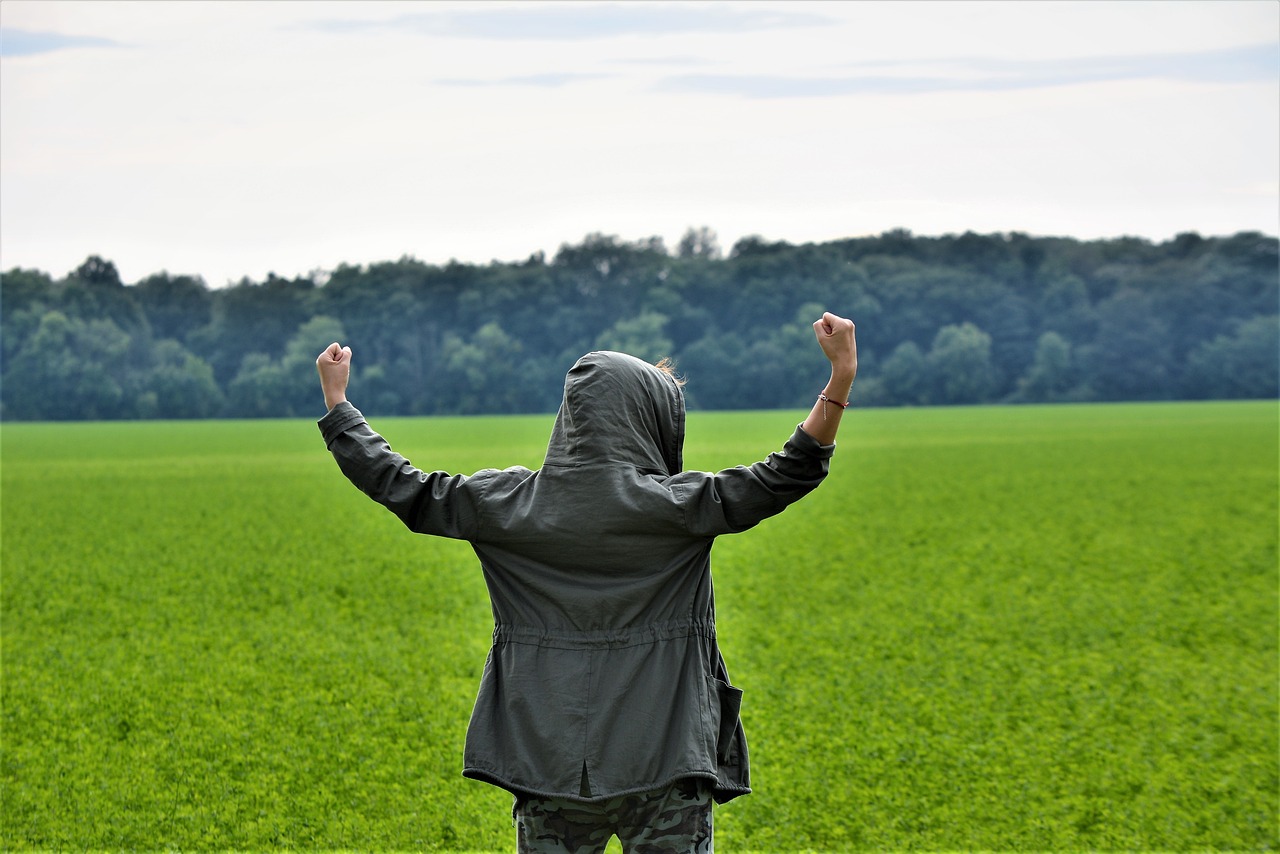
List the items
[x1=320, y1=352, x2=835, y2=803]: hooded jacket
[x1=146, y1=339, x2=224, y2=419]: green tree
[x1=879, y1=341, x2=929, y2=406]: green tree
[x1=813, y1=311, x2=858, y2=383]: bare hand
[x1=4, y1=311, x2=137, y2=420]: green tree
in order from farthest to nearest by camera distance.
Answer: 1. [x1=879, y1=341, x2=929, y2=406]: green tree
2. [x1=4, y1=311, x2=137, y2=420]: green tree
3. [x1=146, y1=339, x2=224, y2=419]: green tree
4. [x1=320, y1=352, x2=835, y2=803]: hooded jacket
5. [x1=813, y1=311, x2=858, y2=383]: bare hand

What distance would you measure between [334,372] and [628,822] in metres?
1.32

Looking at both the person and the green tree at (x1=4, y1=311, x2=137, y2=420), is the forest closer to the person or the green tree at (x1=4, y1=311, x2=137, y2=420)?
the green tree at (x1=4, y1=311, x2=137, y2=420)

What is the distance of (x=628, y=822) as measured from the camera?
3.24 metres

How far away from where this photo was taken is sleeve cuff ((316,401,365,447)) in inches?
132

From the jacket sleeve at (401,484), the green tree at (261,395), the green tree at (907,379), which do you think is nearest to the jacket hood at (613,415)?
the jacket sleeve at (401,484)

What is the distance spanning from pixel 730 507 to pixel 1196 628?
10.4m

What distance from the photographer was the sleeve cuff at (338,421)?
3357 millimetres

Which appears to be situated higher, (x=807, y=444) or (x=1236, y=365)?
(x=807, y=444)

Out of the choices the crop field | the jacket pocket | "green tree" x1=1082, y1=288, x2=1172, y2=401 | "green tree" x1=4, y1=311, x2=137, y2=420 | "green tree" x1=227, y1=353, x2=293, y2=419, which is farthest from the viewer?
"green tree" x1=1082, y1=288, x2=1172, y2=401

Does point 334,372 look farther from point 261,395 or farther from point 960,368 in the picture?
point 960,368

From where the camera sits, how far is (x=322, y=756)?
825 centimetres

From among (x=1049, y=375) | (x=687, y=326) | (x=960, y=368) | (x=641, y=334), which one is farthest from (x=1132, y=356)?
(x=641, y=334)

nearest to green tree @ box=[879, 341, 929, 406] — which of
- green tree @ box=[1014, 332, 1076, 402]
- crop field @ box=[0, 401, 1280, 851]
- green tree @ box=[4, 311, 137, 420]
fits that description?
green tree @ box=[1014, 332, 1076, 402]

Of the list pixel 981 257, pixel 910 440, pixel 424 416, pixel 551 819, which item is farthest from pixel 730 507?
pixel 981 257
